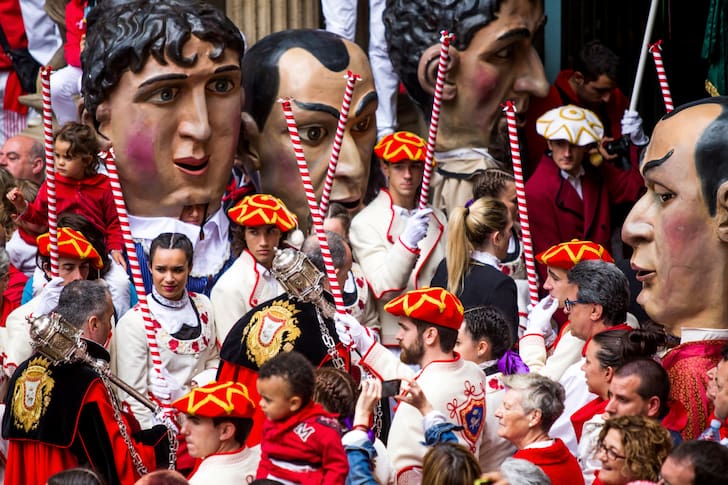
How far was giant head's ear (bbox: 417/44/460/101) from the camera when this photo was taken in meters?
11.8

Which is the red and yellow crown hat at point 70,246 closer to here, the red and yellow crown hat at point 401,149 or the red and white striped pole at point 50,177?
the red and white striped pole at point 50,177

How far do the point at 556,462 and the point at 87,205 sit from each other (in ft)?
14.3

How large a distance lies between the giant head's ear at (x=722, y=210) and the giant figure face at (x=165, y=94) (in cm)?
396

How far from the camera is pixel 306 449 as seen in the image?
7098 millimetres

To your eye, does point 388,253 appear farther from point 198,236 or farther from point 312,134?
point 312,134

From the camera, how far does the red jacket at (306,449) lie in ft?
23.1

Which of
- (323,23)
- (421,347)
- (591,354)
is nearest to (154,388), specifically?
(421,347)

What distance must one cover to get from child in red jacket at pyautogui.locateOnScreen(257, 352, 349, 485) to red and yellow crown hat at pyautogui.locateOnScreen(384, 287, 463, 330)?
776mm

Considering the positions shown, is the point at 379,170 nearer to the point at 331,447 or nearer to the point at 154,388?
the point at 154,388

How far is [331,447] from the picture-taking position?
23.1 ft

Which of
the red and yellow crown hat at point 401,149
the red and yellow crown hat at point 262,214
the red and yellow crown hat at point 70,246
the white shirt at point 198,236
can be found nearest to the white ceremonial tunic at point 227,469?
the red and yellow crown hat at point 70,246

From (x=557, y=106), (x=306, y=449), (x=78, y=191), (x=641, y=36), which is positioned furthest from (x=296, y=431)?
(x=641, y=36)

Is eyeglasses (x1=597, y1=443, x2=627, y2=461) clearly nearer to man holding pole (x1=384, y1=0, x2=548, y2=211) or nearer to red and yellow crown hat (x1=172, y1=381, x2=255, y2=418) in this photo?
red and yellow crown hat (x1=172, y1=381, x2=255, y2=418)

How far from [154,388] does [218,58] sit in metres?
2.55
